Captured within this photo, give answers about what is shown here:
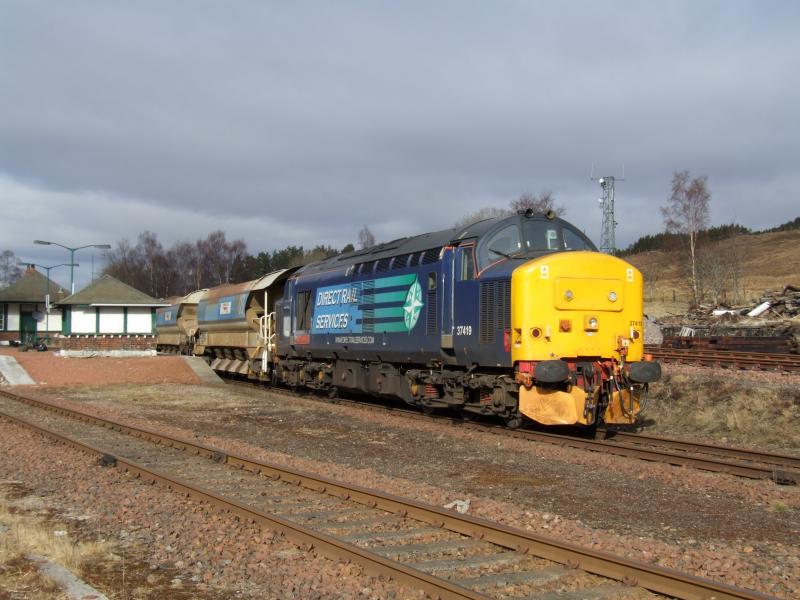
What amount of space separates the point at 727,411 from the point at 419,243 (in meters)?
7.28

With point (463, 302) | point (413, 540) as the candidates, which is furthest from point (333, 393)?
point (413, 540)

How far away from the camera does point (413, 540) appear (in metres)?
6.36

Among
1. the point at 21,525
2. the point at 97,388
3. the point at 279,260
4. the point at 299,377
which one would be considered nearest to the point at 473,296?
the point at 21,525

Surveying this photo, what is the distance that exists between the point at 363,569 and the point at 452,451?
559cm

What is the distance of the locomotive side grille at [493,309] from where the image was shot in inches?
447

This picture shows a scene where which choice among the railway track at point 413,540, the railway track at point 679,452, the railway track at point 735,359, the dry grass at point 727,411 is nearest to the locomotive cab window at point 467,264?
the railway track at point 679,452

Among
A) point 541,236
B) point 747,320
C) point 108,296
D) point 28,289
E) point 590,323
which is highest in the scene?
point 28,289

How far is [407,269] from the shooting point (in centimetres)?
1423

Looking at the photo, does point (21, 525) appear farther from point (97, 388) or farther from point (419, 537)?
point (97, 388)

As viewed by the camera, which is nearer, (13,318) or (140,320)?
(140,320)

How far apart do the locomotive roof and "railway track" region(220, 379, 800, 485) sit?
137 inches

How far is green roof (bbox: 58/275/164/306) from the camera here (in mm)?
46000

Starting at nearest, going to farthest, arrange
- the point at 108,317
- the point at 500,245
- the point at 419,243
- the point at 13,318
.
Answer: the point at 500,245 → the point at 419,243 → the point at 108,317 → the point at 13,318

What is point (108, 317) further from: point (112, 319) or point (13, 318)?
point (13, 318)
